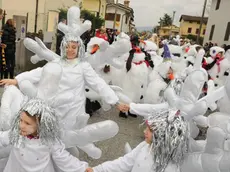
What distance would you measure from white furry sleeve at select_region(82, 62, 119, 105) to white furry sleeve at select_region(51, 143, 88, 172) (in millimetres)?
915

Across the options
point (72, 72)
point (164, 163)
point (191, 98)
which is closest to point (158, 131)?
point (164, 163)

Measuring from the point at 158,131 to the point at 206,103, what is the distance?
488 mm

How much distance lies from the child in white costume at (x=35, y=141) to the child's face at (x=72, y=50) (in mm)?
1233

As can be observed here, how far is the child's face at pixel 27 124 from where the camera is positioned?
6.92 feet

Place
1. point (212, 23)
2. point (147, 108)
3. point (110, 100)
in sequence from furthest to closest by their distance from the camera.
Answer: point (212, 23) → point (110, 100) → point (147, 108)

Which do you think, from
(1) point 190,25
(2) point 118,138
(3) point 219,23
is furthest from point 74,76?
(1) point 190,25

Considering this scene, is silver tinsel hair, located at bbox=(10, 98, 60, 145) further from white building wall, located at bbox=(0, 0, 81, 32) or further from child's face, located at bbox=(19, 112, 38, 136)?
white building wall, located at bbox=(0, 0, 81, 32)

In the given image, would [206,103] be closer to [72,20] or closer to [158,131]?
[158,131]

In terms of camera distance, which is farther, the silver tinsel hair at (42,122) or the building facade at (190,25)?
the building facade at (190,25)

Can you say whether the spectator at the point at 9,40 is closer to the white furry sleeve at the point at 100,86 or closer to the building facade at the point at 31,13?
the building facade at the point at 31,13

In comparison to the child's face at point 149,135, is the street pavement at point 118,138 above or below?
below

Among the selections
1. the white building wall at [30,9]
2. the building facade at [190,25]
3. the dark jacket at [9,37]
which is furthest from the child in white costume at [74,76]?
the building facade at [190,25]

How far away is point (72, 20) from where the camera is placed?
Result: 336 centimetres

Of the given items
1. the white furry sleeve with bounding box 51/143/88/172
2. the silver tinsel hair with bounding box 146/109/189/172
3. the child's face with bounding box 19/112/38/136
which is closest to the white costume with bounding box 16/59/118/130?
the white furry sleeve with bounding box 51/143/88/172
